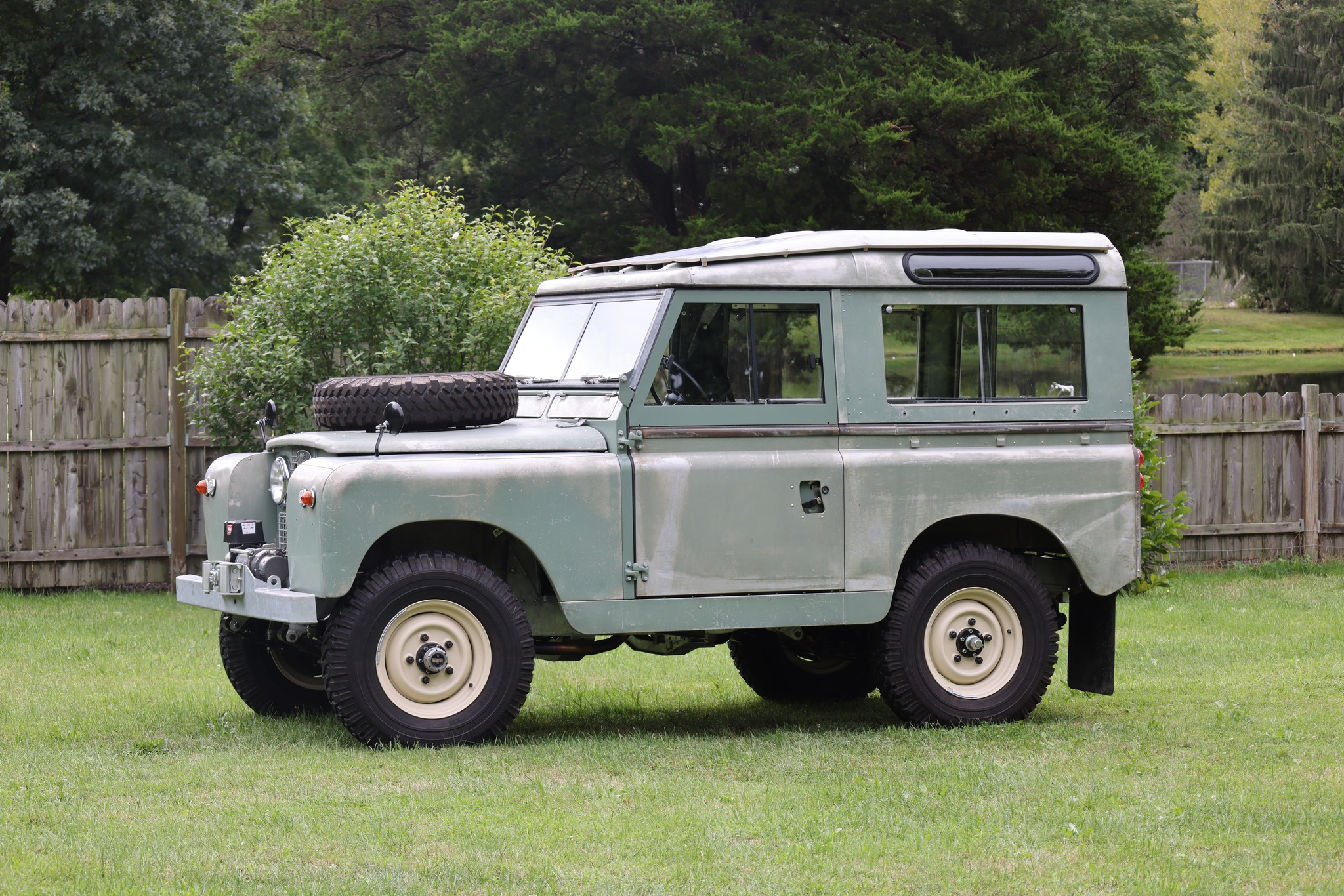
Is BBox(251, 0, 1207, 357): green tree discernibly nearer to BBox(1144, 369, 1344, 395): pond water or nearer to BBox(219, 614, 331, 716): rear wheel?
BBox(1144, 369, 1344, 395): pond water

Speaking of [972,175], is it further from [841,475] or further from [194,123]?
[841,475]

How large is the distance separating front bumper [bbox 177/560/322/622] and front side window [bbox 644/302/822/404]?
1900 mm

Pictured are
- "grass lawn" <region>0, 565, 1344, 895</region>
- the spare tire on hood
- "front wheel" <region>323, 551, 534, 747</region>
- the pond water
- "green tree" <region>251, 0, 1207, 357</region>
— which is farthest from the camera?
the pond water

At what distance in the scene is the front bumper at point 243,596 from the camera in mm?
7336

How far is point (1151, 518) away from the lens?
13938mm

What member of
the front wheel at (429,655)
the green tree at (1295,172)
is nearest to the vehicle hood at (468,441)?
the front wheel at (429,655)

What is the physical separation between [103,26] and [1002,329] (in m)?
20.5

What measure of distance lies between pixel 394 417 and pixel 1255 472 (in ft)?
35.3

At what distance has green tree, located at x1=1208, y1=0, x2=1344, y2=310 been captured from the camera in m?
44.1

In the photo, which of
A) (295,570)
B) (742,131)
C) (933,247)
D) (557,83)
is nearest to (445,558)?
(295,570)

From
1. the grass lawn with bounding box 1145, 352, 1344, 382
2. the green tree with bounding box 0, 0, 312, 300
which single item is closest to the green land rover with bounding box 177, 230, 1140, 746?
the green tree with bounding box 0, 0, 312, 300

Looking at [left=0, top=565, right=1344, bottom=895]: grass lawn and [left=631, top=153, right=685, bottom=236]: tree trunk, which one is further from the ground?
[left=631, top=153, right=685, bottom=236]: tree trunk

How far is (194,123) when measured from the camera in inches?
1054

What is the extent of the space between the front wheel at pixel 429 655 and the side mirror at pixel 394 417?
619mm
